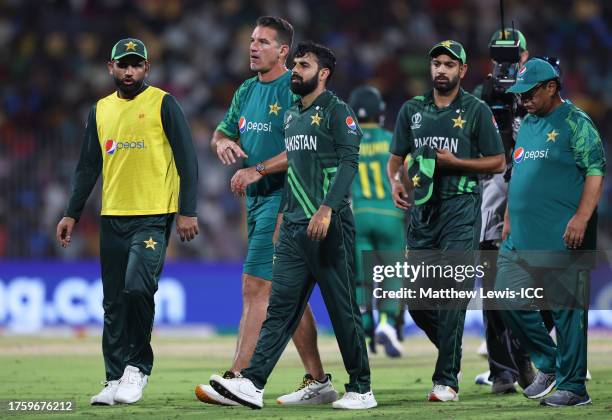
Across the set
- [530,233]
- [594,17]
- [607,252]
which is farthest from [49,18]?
[530,233]

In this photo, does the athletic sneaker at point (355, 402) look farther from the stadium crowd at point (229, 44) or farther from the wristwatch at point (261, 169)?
the stadium crowd at point (229, 44)

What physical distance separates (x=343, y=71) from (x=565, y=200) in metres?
13.2

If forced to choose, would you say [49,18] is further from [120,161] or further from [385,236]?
[120,161]

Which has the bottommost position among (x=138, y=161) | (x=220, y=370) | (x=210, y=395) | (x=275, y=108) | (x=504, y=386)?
(x=220, y=370)

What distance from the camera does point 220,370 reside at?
39.3 ft

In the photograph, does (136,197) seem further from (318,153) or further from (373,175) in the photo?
(373,175)

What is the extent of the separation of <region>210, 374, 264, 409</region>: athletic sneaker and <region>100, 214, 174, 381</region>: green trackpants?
2.30ft

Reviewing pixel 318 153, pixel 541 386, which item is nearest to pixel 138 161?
Result: pixel 318 153

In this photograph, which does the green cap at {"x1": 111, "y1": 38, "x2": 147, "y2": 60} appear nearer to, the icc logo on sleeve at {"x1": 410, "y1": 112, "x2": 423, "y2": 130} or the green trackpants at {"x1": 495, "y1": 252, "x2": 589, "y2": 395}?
the icc logo on sleeve at {"x1": 410, "y1": 112, "x2": 423, "y2": 130}

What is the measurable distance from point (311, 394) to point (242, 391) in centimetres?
78

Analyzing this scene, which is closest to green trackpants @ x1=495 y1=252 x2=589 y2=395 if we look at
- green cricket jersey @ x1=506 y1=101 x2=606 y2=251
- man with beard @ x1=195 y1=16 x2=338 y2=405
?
green cricket jersey @ x1=506 y1=101 x2=606 y2=251

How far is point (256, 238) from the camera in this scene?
9.42m

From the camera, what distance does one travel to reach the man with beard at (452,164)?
9109 millimetres

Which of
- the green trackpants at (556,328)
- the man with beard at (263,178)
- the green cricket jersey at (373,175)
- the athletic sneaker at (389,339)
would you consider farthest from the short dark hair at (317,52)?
the athletic sneaker at (389,339)
